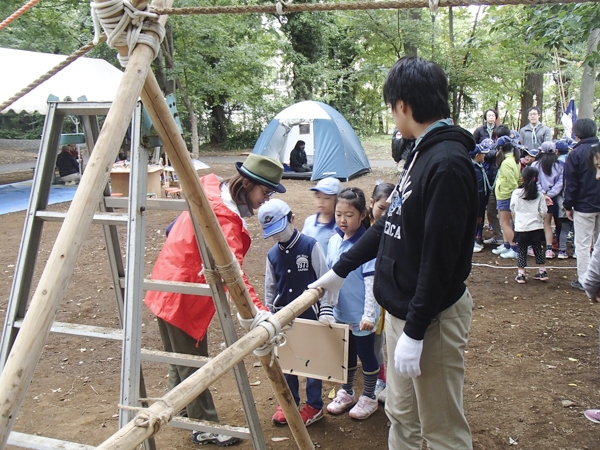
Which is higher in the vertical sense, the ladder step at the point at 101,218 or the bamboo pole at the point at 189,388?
the ladder step at the point at 101,218

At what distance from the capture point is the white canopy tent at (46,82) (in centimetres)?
1073

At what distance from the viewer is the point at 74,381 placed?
387cm

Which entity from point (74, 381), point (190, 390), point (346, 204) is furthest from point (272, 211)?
point (74, 381)

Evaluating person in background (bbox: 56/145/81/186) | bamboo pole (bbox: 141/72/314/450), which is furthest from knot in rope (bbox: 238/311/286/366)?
person in background (bbox: 56/145/81/186)

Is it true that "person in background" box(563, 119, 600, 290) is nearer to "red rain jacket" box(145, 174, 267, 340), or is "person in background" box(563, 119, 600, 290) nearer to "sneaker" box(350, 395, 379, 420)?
"sneaker" box(350, 395, 379, 420)

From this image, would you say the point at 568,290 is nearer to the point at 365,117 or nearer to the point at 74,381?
the point at 74,381

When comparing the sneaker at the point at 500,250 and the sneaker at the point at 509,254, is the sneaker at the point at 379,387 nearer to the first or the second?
the sneaker at the point at 509,254

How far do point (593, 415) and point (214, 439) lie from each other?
2354 millimetres

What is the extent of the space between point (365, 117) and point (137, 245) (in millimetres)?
24869

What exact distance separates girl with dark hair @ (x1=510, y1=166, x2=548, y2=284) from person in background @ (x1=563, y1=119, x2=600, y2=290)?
0.34 metres

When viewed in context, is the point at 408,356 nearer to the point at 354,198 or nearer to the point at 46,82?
the point at 354,198

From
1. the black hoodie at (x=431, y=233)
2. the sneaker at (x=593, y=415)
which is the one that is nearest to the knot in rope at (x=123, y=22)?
the black hoodie at (x=431, y=233)

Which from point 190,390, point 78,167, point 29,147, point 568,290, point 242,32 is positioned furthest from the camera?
point 29,147

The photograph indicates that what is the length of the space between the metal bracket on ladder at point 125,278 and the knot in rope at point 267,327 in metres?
0.14
